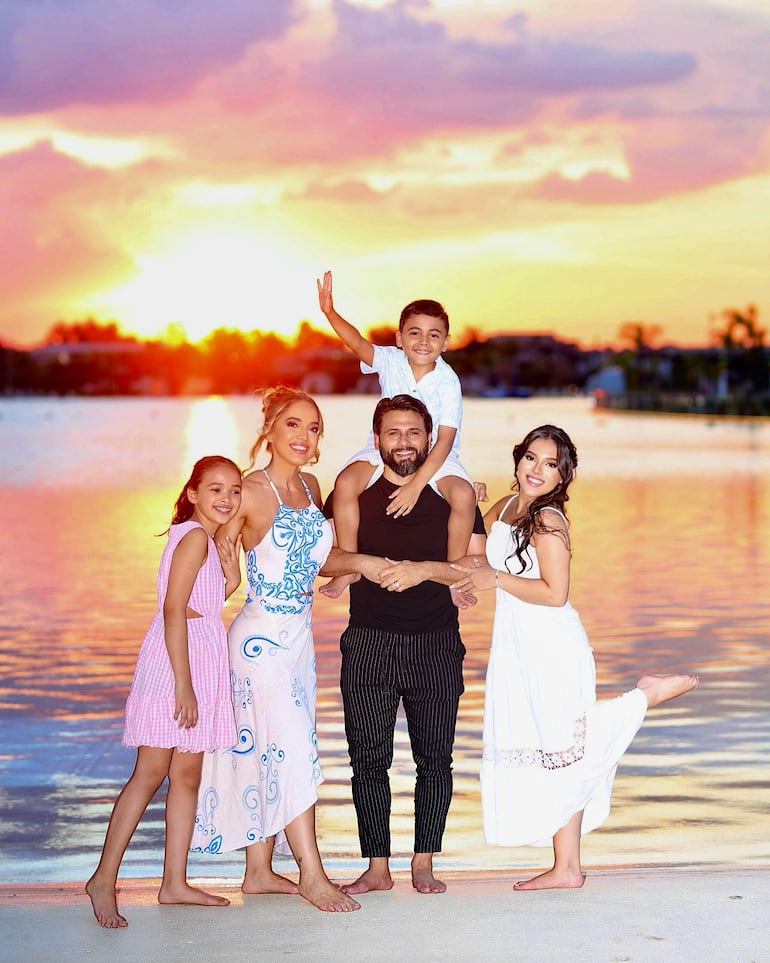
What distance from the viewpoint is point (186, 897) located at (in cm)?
575

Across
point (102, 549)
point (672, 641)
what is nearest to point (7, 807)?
point (672, 641)

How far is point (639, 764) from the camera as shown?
9016 millimetres

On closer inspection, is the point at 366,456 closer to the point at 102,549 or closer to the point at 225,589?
the point at 225,589

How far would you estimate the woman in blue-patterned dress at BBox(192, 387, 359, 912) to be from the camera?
5984mm

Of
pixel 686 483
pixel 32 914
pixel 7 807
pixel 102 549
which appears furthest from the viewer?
pixel 686 483

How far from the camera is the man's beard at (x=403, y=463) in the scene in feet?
20.1

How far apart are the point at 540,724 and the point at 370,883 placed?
0.83m

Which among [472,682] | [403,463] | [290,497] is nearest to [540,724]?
[403,463]

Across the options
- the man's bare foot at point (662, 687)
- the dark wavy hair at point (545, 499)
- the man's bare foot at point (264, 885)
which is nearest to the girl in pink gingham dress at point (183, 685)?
the man's bare foot at point (264, 885)

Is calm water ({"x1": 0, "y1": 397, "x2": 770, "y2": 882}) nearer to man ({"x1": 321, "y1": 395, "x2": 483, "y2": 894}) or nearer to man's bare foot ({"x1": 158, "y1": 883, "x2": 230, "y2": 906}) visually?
man ({"x1": 321, "y1": 395, "x2": 483, "y2": 894})

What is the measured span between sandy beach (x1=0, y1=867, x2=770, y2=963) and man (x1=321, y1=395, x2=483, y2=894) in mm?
334

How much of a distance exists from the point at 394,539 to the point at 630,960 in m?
1.86

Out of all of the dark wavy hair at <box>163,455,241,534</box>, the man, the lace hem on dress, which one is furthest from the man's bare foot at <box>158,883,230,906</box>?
the dark wavy hair at <box>163,455,241,534</box>

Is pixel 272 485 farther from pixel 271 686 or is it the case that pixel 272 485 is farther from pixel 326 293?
pixel 326 293
